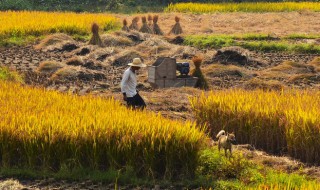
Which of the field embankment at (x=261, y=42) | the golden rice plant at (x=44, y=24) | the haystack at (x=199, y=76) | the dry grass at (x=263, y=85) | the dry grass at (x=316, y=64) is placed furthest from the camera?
the golden rice plant at (x=44, y=24)

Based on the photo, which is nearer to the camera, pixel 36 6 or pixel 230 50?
pixel 230 50

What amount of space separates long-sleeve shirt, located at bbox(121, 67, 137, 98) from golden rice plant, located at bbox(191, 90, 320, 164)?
108 cm

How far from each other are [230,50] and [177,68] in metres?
3.44

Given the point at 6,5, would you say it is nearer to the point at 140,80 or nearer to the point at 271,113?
the point at 140,80

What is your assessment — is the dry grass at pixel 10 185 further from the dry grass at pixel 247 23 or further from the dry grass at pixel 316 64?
the dry grass at pixel 247 23

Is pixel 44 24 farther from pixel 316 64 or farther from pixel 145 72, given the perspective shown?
pixel 316 64

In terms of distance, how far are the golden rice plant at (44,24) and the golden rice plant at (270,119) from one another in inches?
500

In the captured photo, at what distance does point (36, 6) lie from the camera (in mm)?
35250

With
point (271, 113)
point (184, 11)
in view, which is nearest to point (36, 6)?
point (184, 11)

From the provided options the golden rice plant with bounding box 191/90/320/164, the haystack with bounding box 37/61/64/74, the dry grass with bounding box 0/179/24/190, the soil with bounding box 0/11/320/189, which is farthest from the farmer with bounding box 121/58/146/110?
the haystack with bounding box 37/61/64/74

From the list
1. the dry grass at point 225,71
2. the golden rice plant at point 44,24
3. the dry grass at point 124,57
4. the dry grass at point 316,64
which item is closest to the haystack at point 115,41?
the dry grass at point 124,57

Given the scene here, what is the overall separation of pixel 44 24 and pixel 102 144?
15.8 m

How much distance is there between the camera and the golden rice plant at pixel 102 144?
7.53 meters

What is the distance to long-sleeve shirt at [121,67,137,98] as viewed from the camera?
30.8 feet
